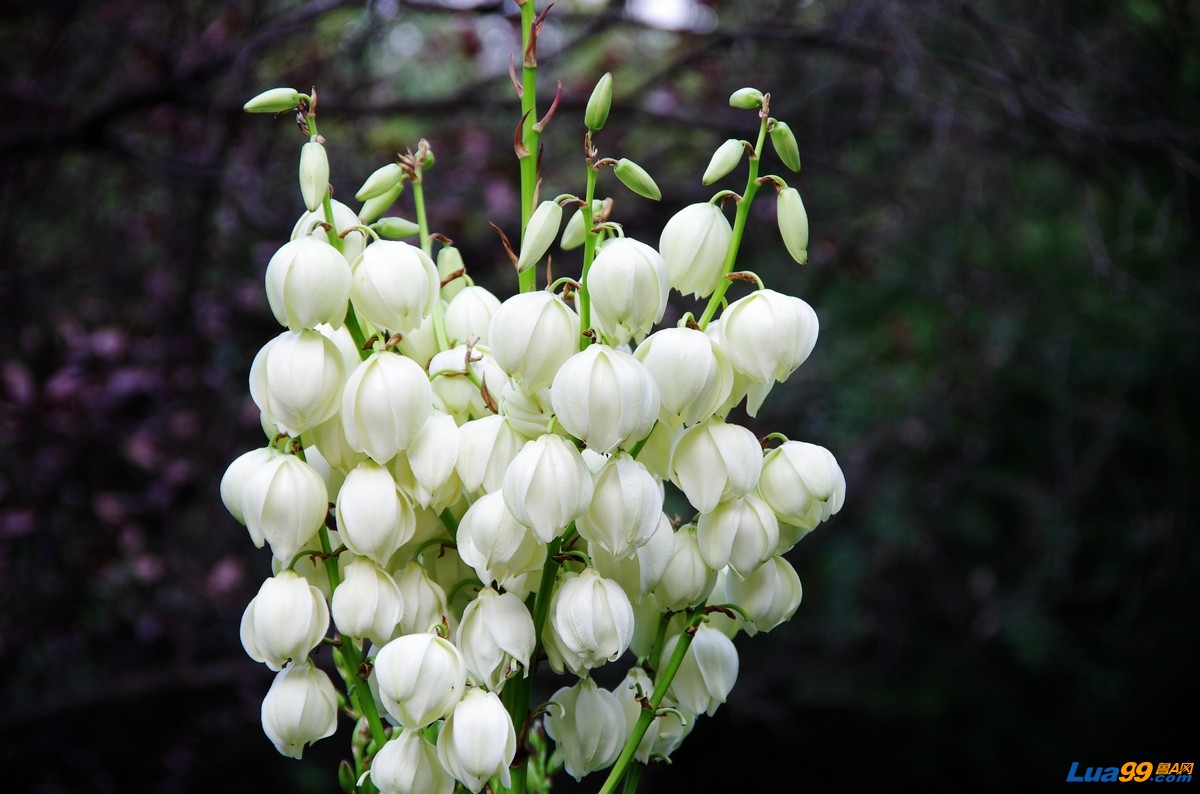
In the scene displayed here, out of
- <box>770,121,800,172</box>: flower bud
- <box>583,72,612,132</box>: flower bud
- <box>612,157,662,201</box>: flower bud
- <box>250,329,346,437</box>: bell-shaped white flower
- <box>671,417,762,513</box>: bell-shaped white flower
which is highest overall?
<box>583,72,612,132</box>: flower bud

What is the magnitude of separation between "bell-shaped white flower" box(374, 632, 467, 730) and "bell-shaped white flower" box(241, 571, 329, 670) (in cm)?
3

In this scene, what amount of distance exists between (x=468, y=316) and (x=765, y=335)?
143 mm

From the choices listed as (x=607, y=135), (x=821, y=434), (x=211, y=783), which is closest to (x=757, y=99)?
(x=607, y=135)

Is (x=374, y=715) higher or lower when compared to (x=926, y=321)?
higher

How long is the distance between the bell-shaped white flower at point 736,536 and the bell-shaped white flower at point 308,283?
17 centimetres

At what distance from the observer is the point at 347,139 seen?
150 centimetres

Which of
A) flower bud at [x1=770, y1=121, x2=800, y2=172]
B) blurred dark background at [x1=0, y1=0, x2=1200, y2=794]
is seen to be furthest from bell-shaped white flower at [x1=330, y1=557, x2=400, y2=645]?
blurred dark background at [x1=0, y1=0, x2=1200, y2=794]

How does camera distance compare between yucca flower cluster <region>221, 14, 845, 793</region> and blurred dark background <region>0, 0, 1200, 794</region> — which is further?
blurred dark background <region>0, 0, 1200, 794</region>

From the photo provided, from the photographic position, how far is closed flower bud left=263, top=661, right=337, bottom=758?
15.1 inches

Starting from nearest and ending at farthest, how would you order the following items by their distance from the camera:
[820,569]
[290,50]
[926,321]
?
1. [290,50]
2. [926,321]
3. [820,569]

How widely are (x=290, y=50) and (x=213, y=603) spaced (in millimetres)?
793

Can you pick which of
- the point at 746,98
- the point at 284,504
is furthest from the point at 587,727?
the point at 746,98

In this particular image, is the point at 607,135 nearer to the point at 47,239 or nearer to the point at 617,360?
the point at 47,239

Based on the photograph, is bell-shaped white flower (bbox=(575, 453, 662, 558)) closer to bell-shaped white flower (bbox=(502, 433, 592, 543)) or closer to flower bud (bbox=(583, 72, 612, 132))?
bell-shaped white flower (bbox=(502, 433, 592, 543))
